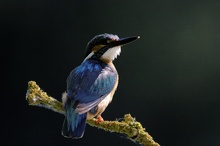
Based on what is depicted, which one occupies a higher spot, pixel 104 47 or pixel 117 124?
pixel 104 47

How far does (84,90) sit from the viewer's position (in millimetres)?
2129

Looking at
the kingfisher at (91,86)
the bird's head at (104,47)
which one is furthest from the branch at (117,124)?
the bird's head at (104,47)

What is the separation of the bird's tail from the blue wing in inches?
1.3

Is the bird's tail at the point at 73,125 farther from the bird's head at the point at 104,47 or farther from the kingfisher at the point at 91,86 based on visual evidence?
the bird's head at the point at 104,47

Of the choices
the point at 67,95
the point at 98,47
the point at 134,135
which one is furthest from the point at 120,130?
the point at 98,47

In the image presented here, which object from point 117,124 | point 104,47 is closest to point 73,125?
point 117,124

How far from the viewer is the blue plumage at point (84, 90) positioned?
6.42 ft

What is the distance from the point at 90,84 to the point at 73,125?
31 cm

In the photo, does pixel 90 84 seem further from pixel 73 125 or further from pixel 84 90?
pixel 73 125

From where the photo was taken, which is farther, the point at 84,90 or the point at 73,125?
the point at 84,90

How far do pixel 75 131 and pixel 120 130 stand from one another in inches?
8.7

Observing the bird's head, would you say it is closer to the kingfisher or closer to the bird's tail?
the kingfisher

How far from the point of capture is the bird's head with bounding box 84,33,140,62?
2417 millimetres

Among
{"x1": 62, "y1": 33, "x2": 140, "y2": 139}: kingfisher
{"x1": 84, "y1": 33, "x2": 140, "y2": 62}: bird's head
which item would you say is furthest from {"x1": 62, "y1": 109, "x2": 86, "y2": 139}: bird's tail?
{"x1": 84, "y1": 33, "x2": 140, "y2": 62}: bird's head
